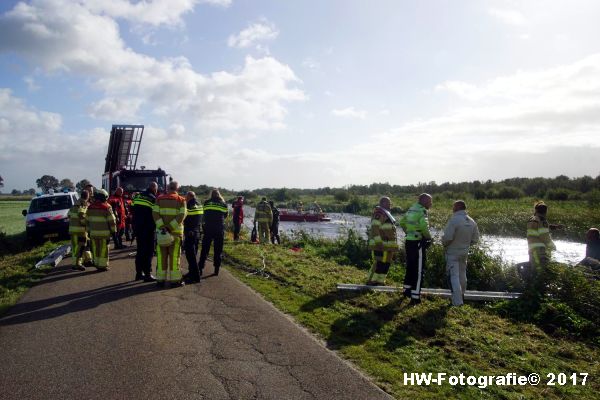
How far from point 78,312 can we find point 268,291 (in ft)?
11.0

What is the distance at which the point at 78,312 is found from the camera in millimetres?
6695

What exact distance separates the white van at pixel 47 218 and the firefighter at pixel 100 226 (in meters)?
6.48

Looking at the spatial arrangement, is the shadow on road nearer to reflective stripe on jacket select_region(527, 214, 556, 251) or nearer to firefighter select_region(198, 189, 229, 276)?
firefighter select_region(198, 189, 229, 276)

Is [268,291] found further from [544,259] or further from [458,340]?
[544,259]

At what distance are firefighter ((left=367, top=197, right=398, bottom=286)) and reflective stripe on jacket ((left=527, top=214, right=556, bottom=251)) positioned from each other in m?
2.95

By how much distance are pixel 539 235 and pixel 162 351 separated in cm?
796

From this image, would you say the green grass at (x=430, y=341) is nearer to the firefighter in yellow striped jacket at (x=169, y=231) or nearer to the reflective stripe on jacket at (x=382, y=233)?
the reflective stripe on jacket at (x=382, y=233)

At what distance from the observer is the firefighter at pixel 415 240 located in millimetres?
8188

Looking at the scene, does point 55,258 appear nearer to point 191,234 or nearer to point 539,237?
point 191,234

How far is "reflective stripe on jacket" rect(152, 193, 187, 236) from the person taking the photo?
837 centimetres

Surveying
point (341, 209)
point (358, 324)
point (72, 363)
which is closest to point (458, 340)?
point (358, 324)

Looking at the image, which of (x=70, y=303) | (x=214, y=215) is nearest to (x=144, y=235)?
(x=214, y=215)

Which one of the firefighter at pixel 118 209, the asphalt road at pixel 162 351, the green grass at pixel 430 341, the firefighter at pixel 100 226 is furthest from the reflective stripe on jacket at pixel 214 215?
the firefighter at pixel 118 209

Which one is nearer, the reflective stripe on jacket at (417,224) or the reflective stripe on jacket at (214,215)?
the reflective stripe on jacket at (417,224)
